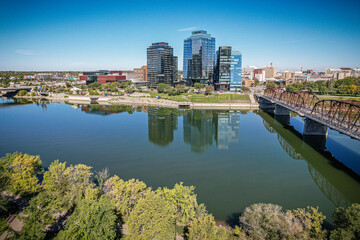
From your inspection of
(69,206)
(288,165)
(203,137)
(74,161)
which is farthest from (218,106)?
(69,206)

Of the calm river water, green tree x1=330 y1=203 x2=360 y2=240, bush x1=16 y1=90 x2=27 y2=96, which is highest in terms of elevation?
bush x1=16 y1=90 x2=27 y2=96

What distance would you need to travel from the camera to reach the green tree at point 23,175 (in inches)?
666

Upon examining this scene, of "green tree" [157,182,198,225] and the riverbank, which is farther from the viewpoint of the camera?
the riverbank

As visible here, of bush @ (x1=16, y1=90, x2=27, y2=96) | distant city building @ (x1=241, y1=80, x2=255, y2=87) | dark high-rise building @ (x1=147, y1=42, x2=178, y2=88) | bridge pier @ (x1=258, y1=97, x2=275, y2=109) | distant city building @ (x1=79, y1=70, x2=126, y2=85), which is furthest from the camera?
distant city building @ (x1=241, y1=80, x2=255, y2=87)

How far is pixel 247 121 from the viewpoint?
55.1m

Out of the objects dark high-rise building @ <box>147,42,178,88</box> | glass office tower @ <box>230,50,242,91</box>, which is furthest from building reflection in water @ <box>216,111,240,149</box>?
dark high-rise building @ <box>147,42,178,88</box>

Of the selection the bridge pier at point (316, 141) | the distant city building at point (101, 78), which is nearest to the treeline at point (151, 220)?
the bridge pier at point (316, 141)

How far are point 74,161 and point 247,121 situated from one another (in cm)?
4125

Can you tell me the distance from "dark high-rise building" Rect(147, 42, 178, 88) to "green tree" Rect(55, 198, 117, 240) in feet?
357

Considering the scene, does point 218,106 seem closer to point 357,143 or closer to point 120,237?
point 357,143

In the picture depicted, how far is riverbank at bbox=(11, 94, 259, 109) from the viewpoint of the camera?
7600 cm

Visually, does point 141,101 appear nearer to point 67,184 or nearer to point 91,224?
point 67,184

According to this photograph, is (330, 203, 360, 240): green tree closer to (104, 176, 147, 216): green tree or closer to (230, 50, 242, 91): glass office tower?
(104, 176, 147, 216): green tree

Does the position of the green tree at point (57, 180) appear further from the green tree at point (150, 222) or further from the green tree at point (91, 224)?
the green tree at point (150, 222)
